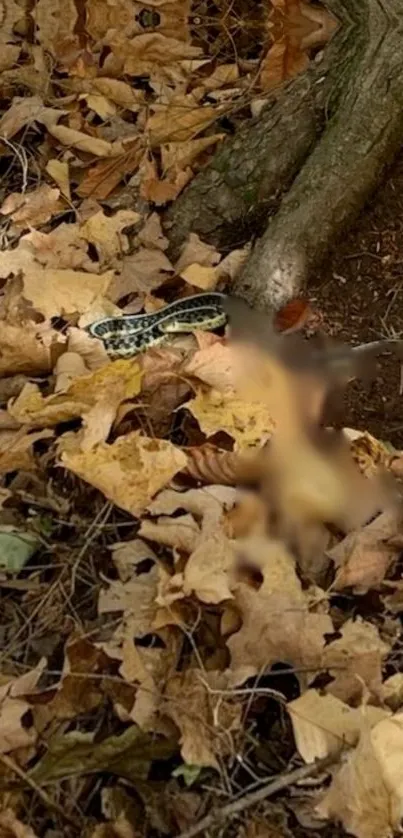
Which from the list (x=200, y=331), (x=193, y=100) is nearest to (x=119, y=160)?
(x=193, y=100)

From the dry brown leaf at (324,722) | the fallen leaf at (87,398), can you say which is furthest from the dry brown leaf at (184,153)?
the dry brown leaf at (324,722)

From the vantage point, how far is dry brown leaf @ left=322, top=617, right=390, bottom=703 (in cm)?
225

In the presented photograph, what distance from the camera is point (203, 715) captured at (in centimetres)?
221

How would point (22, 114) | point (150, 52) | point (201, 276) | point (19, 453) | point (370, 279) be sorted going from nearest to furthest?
point (19, 453)
point (370, 279)
point (201, 276)
point (22, 114)
point (150, 52)

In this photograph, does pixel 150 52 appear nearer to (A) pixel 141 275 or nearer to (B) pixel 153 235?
(B) pixel 153 235

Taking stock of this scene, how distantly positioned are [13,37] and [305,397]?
2654 millimetres

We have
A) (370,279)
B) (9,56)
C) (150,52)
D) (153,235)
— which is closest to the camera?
(370,279)

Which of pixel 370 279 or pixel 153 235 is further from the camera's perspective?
pixel 153 235

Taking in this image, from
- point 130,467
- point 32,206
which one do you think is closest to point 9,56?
point 32,206

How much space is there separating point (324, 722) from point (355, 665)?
0.49 ft

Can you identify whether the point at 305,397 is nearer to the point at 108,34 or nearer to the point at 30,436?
the point at 30,436

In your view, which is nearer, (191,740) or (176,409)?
(191,740)

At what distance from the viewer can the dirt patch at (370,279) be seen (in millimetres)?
3332

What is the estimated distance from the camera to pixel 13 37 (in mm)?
4938
